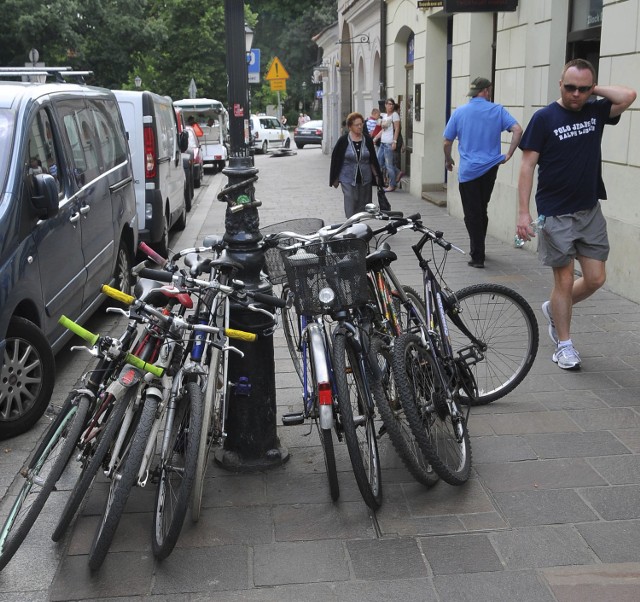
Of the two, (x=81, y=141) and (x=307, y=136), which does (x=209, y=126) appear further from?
A: (x=81, y=141)

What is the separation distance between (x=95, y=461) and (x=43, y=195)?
7.51 ft

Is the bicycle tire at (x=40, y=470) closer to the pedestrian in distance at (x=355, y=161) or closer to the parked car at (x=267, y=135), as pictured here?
the pedestrian in distance at (x=355, y=161)

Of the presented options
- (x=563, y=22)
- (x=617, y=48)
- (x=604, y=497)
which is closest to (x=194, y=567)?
(x=604, y=497)

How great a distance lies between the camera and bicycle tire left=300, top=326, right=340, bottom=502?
148 inches

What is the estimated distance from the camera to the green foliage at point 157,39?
33375mm

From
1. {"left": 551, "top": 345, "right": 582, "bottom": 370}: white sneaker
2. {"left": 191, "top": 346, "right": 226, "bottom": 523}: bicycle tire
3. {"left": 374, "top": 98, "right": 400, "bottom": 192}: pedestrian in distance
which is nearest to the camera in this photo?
{"left": 191, "top": 346, "right": 226, "bottom": 523}: bicycle tire

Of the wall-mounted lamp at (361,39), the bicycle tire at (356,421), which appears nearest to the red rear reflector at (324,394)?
the bicycle tire at (356,421)

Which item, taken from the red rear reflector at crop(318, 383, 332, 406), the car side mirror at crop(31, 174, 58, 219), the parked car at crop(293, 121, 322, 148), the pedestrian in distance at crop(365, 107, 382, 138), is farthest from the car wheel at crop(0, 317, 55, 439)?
the parked car at crop(293, 121, 322, 148)

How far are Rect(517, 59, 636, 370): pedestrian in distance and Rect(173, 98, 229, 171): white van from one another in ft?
68.8

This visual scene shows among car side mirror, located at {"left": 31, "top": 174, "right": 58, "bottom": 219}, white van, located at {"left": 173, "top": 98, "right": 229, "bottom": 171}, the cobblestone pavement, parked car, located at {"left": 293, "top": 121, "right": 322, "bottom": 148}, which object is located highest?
car side mirror, located at {"left": 31, "top": 174, "right": 58, "bottom": 219}

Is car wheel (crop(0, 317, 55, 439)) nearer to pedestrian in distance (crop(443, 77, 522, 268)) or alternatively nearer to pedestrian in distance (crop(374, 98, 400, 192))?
pedestrian in distance (crop(443, 77, 522, 268))

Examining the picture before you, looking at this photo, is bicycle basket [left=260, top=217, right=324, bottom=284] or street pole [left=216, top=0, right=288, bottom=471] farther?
bicycle basket [left=260, top=217, right=324, bottom=284]

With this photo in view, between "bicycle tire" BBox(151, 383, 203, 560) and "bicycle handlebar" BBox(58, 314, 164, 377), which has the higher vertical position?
"bicycle handlebar" BBox(58, 314, 164, 377)

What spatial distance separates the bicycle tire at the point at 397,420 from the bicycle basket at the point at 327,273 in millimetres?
267
